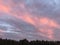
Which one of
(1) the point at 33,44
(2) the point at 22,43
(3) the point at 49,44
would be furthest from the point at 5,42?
(3) the point at 49,44

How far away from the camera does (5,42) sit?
4372 centimetres

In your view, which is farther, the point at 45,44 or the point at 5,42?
the point at 45,44

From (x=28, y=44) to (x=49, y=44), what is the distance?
16.0 ft

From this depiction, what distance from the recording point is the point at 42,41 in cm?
4741

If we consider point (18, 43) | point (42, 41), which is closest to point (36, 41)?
point (42, 41)

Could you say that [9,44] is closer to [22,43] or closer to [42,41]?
[22,43]

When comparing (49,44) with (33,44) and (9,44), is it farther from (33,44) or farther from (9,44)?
(9,44)

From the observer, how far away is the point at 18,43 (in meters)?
44.8

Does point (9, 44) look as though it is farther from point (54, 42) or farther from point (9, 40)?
point (54, 42)

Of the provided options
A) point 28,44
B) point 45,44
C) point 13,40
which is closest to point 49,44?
point 45,44

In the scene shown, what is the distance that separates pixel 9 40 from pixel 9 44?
4.36ft

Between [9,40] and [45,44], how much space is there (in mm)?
8088

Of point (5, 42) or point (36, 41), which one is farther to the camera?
point (36, 41)

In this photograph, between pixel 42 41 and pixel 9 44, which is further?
pixel 42 41
